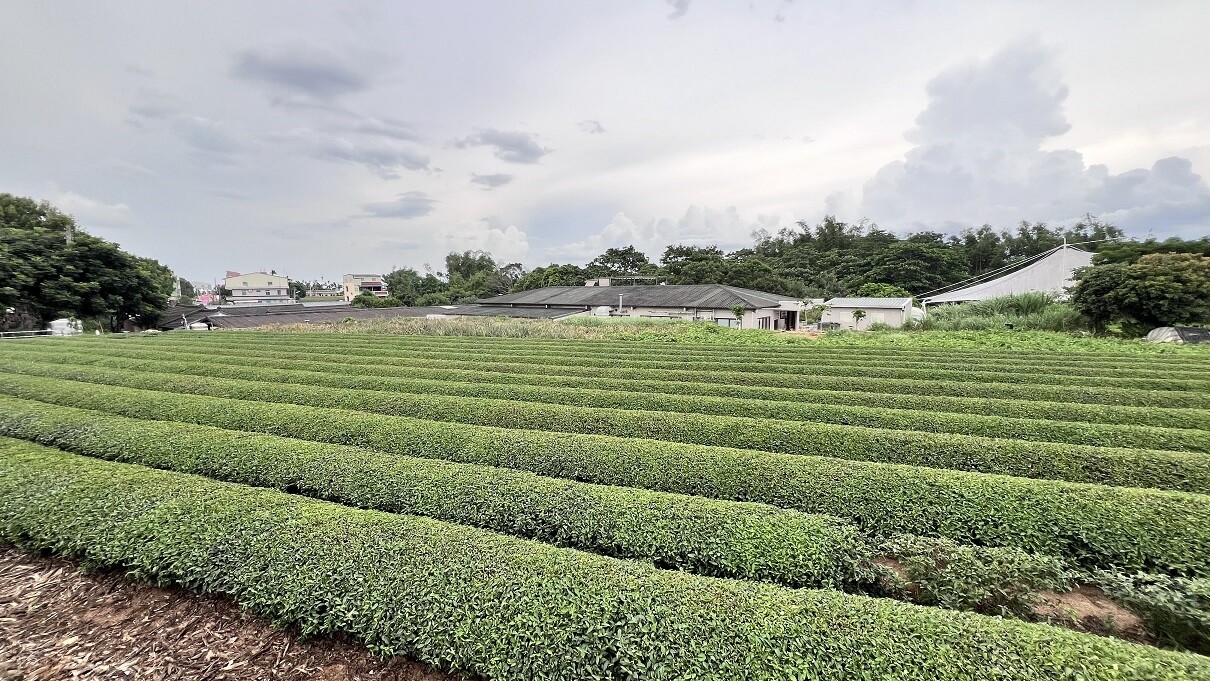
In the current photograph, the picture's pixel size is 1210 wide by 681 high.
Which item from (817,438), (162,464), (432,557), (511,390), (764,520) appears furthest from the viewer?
(511,390)

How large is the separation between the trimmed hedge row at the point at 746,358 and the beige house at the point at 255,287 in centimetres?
7359

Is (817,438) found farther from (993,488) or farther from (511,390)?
(511,390)

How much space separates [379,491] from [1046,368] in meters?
15.0

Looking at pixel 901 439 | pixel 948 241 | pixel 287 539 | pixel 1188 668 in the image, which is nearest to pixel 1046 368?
pixel 901 439

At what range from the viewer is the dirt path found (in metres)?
2.71

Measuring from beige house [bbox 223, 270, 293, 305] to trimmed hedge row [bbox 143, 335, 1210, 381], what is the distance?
241 ft

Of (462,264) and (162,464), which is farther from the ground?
(462,264)

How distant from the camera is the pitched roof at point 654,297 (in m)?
31.7

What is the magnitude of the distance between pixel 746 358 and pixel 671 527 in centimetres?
1107

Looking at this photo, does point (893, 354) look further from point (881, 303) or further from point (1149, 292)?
point (881, 303)

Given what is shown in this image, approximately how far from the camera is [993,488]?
13.7ft

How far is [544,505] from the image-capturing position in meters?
4.07

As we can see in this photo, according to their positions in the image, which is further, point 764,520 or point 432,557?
point 764,520

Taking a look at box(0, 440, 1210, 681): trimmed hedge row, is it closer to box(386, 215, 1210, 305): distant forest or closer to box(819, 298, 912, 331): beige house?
box(819, 298, 912, 331): beige house
